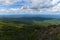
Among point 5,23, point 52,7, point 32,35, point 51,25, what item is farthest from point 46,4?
point 5,23

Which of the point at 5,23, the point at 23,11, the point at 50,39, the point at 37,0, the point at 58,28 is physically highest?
the point at 37,0

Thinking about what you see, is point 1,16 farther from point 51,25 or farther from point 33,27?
point 51,25

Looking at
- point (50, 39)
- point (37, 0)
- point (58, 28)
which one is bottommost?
point (50, 39)

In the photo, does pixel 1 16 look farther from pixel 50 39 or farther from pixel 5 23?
pixel 50 39

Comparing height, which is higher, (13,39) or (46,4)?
(46,4)

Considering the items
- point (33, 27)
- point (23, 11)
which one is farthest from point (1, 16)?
point (33, 27)

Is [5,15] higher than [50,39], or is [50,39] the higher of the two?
[5,15]
